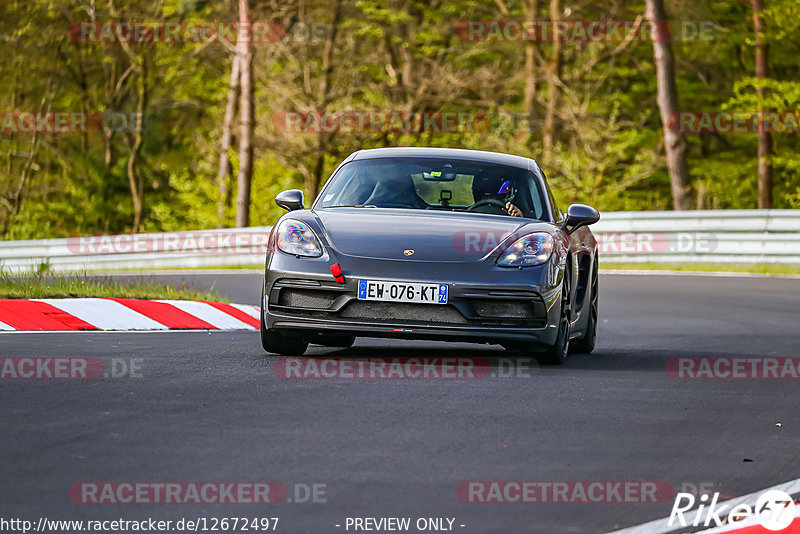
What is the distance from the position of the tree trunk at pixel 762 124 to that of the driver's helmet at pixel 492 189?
28197 mm

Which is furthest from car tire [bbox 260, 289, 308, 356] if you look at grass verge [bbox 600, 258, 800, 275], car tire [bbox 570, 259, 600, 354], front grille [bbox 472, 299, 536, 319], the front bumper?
grass verge [bbox 600, 258, 800, 275]

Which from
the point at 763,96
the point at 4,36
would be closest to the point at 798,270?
the point at 763,96

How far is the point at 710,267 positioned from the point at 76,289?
14632mm

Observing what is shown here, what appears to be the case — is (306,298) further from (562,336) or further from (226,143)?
(226,143)

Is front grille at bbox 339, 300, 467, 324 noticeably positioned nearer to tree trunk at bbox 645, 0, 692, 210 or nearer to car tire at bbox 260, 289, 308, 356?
car tire at bbox 260, 289, 308, 356

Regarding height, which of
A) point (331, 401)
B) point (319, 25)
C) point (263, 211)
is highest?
point (319, 25)

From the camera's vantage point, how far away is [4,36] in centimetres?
4731

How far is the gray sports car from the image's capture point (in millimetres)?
8523

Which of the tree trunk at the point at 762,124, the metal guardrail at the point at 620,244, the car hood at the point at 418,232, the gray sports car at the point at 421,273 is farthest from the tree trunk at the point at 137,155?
the car hood at the point at 418,232

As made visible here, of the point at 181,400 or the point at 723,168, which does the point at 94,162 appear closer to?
the point at 723,168

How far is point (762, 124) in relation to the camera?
131 feet

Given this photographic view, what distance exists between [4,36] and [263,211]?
1177 centimetres

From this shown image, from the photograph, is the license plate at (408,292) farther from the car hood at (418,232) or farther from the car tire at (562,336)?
the car tire at (562,336)

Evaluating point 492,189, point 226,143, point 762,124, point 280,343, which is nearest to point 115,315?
point 280,343
